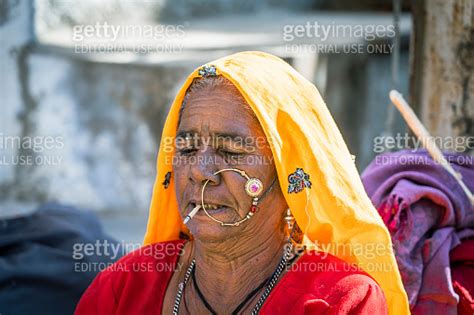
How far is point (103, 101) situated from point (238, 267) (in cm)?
445

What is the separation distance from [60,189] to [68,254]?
315 centimetres

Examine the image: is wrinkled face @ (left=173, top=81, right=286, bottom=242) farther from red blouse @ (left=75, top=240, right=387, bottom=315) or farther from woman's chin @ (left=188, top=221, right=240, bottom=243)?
red blouse @ (left=75, top=240, right=387, bottom=315)

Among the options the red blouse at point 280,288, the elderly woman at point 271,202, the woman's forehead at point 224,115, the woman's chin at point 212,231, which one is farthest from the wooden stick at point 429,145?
the woman's chin at point 212,231

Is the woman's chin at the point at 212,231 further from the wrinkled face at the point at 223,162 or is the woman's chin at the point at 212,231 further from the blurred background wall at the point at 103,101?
the blurred background wall at the point at 103,101

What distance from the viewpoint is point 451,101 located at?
3980 mm

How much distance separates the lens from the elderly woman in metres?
2.60

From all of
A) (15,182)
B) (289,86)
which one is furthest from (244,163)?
(15,182)

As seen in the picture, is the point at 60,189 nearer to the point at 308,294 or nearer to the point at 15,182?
Result: the point at 15,182

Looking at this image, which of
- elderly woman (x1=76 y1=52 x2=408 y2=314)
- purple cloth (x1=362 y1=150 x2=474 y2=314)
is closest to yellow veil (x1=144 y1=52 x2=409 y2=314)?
elderly woman (x1=76 y1=52 x2=408 y2=314)

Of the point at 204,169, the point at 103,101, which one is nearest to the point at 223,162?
the point at 204,169

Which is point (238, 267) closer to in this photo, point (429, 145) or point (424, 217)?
point (424, 217)

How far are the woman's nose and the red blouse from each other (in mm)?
411

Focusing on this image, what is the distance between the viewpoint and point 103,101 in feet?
23.1

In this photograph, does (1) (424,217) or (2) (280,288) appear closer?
(2) (280,288)
